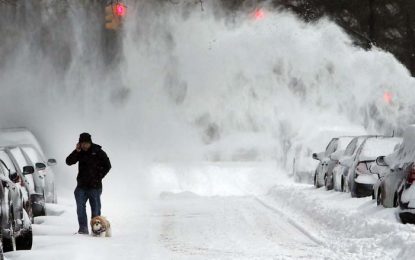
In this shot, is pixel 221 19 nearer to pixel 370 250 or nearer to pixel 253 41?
pixel 253 41

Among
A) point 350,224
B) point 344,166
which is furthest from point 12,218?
point 344,166

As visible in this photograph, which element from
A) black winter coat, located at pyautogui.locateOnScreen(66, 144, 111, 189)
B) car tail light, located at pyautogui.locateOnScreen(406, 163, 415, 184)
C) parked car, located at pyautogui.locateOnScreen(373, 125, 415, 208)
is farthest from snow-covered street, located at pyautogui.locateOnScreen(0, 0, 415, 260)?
car tail light, located at pyautogui.locateOnScreen(406, 163, 415, 184)

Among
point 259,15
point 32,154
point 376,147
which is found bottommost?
point 32,154

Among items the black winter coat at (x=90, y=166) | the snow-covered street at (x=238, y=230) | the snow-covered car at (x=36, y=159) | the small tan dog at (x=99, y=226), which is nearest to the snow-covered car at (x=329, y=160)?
the snow-covered street at (x=238, y=230)

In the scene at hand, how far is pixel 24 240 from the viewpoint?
11.6 meters

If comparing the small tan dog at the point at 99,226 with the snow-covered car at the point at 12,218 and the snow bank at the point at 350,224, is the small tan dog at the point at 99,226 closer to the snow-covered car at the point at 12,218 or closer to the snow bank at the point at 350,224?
the snow-covered car at the point at 12,218

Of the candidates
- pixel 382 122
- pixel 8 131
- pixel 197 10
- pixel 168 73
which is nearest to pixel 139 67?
pixel 168 73

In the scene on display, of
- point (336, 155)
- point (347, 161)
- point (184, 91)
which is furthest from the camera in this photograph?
point (184, 91)

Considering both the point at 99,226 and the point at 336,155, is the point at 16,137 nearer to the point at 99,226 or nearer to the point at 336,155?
the point at 99,226

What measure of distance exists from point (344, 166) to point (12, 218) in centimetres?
1099

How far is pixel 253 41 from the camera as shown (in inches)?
1328

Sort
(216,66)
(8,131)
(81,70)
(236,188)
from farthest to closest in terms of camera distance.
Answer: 1. (216,66)
2. (81,70)
3. (236,188)
4. (8,131)

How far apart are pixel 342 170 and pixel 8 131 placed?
752cm

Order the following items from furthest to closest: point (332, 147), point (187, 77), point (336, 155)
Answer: point (187, 77) < point (332, 147) < point (336, 155)
